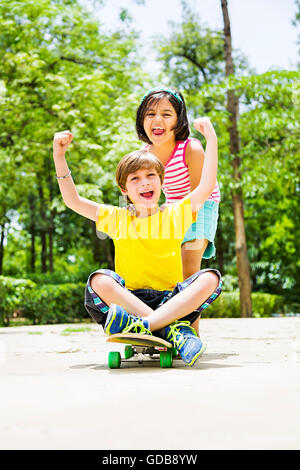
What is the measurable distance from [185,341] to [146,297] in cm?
37

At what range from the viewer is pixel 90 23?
447 inches

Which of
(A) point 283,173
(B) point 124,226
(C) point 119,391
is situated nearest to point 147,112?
(B) point 124,226

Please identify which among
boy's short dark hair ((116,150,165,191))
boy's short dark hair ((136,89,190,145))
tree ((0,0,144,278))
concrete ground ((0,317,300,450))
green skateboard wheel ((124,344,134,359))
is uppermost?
tree ((0,0,144,278))

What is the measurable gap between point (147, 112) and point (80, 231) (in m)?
14.1

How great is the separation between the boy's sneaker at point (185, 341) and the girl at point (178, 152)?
0.78 m

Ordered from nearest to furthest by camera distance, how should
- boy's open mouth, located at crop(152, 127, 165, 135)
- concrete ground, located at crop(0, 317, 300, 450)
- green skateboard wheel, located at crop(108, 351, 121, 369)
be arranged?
concrete ground, located at crop(0, 317, 300, 450) < green skateboard wheel, located at crop(108, 351, 121, 369) < boy's open mouth, located at crop(152, 127, 165, 135)

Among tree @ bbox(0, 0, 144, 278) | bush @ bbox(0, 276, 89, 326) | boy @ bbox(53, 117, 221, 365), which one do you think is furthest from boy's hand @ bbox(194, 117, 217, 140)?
bush @ bbox(0, 276, 89, 326)

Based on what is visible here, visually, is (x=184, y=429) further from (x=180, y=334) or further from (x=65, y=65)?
(x=65, y=65)

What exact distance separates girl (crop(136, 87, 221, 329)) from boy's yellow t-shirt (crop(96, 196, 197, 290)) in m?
0.46

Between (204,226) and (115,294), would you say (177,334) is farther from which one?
(204,226)

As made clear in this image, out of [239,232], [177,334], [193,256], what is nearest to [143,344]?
[177,334]

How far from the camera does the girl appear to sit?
3.10 meters

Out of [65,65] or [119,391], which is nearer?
[119,391]

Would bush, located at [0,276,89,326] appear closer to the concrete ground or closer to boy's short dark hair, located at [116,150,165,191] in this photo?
boy's short dark hair, located at [116,150,165,191]
